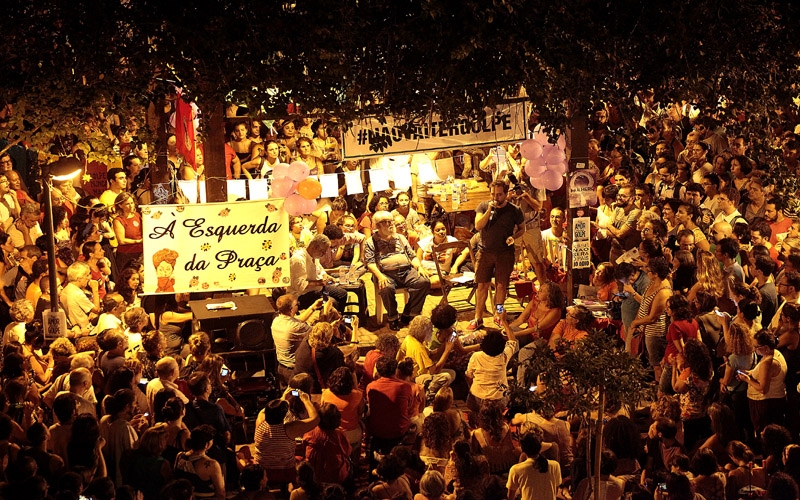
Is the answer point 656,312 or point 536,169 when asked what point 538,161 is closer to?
point 536,169

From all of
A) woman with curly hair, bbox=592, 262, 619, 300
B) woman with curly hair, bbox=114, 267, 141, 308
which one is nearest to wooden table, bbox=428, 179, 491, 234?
woman with curly hair, bbox=592, 262, 619, 300

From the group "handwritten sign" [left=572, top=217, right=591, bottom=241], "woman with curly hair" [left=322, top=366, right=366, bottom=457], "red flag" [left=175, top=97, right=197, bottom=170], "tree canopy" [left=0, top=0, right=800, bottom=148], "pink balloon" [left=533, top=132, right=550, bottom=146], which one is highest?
"tree canopy" [left=0, top=0, right=800, bottom=148]

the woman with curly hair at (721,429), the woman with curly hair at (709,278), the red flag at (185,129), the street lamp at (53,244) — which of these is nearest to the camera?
the woman with curly hair at (721,429)

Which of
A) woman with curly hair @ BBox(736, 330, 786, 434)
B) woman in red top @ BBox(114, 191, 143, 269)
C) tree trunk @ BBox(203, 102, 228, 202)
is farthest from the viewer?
woman in red top @ BBox(114, 191, 143, 269)

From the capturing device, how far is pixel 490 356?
9.23m

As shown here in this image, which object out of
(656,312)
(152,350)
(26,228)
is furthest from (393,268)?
(26,228)

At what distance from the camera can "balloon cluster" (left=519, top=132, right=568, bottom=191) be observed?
1250cm

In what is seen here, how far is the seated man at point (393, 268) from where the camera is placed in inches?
504

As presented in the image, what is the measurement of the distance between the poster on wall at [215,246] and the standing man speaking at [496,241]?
9.60 feet

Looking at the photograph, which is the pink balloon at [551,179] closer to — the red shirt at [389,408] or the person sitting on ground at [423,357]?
the person sitting on ground at [423,357]

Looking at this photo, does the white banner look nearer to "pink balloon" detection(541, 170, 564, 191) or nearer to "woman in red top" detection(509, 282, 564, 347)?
"pink balloon" detection(541, 170, 564, 191)

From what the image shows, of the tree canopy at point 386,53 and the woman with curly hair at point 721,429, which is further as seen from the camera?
the tree canopy at point 386,53

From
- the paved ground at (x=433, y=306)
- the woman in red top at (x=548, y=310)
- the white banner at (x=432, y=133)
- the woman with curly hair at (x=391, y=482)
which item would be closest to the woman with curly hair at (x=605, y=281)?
the woman in red top at (x=548, y=310)

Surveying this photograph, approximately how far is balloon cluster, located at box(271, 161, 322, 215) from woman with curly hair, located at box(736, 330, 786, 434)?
217 inches
